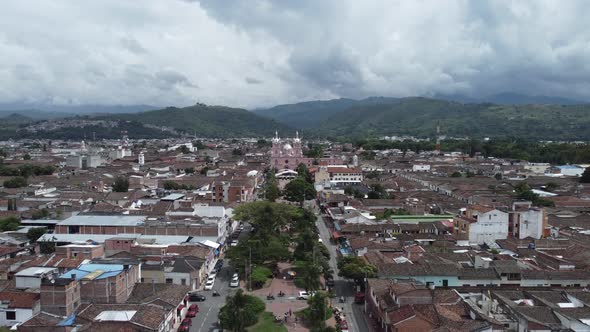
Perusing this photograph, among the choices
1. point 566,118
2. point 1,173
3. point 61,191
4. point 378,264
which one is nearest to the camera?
point 378,264

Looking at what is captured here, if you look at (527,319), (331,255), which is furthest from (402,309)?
(331,255)

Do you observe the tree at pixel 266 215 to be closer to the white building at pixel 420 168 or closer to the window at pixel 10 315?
the window at pixel 10 315

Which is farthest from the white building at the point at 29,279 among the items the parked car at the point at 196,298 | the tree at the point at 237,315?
the tree at the point at 237,315

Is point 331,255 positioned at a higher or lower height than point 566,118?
lower

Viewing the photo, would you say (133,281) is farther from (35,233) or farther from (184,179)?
(184,179)

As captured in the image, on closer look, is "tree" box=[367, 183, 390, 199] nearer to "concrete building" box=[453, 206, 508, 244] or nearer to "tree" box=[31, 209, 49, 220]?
"concrete building" box=[453, 206, 508, 244]

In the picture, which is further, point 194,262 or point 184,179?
point 184,179

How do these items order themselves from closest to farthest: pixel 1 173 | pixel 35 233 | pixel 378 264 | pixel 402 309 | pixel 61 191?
pixel 402 309, pixel 378 264, pixel 35 233, pixel 61 191, pixel 1 173
